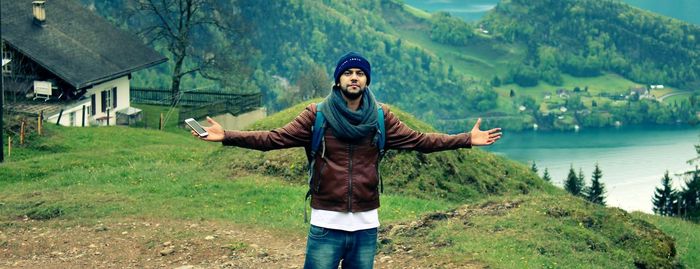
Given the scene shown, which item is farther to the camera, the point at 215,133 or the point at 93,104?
the point at 93,104

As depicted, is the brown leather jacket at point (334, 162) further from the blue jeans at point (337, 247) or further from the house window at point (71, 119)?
the house window at point (71, 119)

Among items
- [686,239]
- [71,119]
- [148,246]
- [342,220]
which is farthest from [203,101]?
[342,220]

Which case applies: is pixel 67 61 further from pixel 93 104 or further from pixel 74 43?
pixel 74 43

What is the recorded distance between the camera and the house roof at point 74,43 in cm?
5016

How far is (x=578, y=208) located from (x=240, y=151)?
33.6 ft

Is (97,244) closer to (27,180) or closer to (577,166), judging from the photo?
(27,180)

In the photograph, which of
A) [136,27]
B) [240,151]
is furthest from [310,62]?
[240,151]

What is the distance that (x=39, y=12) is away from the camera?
174 ft

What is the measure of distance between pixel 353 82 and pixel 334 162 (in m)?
0.77

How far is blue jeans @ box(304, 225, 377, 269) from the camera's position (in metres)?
10.2

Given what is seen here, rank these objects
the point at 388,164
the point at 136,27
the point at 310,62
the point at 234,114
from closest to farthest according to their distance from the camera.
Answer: the point at 388,164, the point at 234,114, the point at 136,27, the point at 310,62

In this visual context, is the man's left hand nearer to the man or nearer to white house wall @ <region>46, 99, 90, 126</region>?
the man

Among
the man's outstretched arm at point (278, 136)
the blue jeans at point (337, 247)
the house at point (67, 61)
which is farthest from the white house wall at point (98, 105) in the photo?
the blue jeans at point (337, 247)

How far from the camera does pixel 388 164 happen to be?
25531 mm
